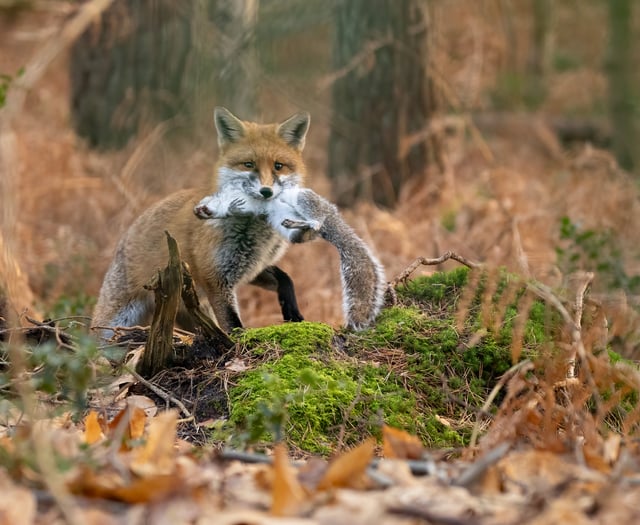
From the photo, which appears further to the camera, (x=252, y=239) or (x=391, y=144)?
(x=391, y=144)

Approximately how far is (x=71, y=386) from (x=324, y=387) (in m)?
1.33

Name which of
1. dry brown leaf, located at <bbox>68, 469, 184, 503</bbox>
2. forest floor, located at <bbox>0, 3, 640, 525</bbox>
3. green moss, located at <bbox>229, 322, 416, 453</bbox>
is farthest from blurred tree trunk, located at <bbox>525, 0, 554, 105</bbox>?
dry brown leaf, located at <bbox>68, 469, 184, 503</bbox>

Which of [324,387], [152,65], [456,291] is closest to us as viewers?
[324,387]

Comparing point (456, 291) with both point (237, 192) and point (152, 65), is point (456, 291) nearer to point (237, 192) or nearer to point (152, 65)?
point (237, 192)

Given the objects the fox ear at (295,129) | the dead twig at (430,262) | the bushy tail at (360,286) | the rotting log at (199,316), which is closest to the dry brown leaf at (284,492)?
the rotting log at (199,316)

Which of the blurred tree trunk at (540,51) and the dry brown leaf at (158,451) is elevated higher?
the blurred tree trunk at (540,51)

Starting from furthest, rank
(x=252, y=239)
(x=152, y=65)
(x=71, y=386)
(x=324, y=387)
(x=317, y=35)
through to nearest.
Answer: (x=317, y=35) < (x=152, y=65) < (x=252, y=239) < (x=324, y=387) < (x=71, y=386)

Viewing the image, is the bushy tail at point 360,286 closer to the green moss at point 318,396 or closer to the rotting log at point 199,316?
the green moss at point 318,396

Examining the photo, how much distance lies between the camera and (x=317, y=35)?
18578 millimetres

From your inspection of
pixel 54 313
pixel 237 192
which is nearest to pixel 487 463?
pixel 237 192

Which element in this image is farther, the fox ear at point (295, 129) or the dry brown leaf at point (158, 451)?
the fox ear at point (295, 129)

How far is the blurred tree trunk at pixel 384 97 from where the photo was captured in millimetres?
10719

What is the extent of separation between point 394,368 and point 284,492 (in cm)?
228

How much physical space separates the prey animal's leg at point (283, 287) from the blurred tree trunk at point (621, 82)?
377 inches
